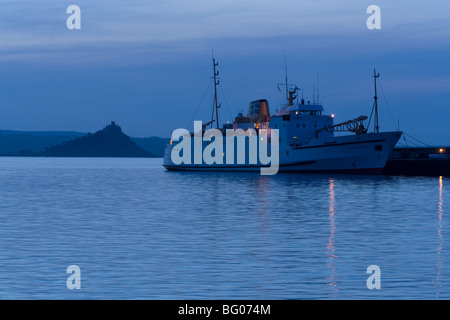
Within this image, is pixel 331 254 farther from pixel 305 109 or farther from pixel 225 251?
pixel 305 109

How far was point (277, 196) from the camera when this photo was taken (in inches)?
2072

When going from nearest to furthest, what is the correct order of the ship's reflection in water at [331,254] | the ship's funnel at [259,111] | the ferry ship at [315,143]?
the ship's reflection in water at [331,254] → the ferry ship at [315,143] → the ship's funnel at [259,111]

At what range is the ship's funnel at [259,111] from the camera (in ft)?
315

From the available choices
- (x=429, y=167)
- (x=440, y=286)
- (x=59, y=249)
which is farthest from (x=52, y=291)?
(x=429, y=167)

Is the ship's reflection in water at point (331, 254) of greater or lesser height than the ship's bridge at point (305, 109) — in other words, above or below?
below

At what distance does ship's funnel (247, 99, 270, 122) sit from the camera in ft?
315

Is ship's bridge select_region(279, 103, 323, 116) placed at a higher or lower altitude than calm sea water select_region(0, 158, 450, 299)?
higher

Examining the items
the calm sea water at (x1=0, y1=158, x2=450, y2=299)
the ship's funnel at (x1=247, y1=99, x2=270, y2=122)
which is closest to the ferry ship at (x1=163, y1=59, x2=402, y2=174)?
the ship's funnel at (x1=247, y1=99, x2=270, y2=122)

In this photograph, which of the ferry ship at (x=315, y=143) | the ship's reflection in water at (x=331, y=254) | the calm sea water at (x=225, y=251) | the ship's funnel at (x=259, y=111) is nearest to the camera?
the calm sea water at (x=225, y=251)

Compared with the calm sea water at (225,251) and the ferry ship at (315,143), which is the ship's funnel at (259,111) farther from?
the calm sea water at (225,251)

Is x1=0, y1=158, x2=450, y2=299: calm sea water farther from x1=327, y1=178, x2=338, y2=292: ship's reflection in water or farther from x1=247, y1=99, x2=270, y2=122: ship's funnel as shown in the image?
x1=247, y1=99, x2=270, y2=122: ship's funnel

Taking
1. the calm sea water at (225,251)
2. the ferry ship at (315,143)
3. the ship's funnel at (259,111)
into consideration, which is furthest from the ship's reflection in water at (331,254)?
the ship's funnel at (259,111)

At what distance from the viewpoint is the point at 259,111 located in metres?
97.0

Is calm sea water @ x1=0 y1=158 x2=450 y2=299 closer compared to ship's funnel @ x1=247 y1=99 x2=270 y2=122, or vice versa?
calm sea water @ x1=0 y1=158 x2=450 y2=299
